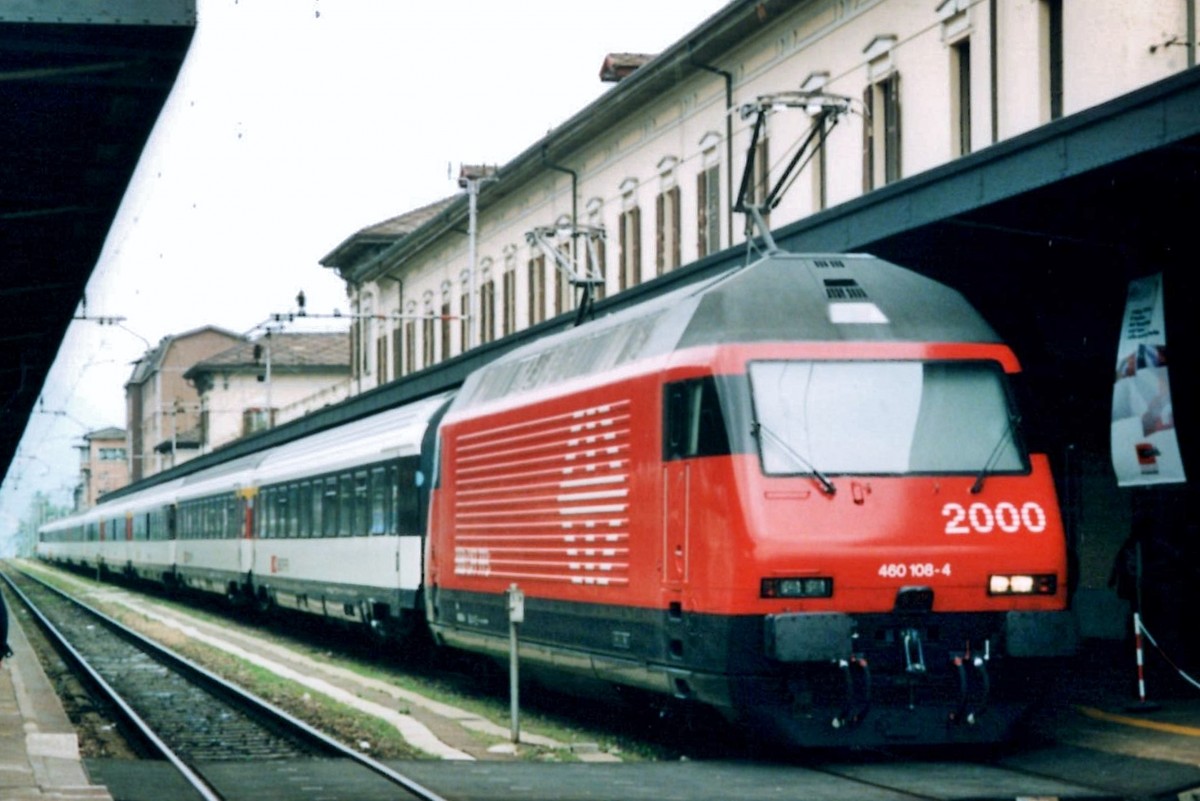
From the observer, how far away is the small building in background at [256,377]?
95062 millimetres

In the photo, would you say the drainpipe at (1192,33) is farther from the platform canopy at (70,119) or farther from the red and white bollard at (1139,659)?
the platform canopy at (70,119)

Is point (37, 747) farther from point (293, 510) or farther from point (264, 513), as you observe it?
point (264, 513)

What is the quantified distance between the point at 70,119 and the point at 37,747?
6.18 m

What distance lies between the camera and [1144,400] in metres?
15.3

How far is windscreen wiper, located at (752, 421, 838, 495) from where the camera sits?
12727 mm

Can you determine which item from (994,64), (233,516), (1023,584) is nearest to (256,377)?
(233,516)

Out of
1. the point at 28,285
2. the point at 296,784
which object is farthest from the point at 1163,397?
the point at 28,285

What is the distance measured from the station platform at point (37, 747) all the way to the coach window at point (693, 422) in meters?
4.08

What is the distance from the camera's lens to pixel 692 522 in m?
13.0

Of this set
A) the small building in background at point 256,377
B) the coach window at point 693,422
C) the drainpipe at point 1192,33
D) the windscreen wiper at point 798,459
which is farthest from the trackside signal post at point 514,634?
the small building in background at point 256,377

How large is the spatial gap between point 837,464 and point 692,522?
0.97 meters

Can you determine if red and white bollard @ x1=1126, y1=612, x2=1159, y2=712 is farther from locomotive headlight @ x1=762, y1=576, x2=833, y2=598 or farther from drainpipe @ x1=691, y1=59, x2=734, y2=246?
drainpipe @ x1=691, y1=59, x2=734, y2=246

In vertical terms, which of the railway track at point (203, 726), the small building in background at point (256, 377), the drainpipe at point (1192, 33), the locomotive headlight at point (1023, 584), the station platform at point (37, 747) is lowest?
the railway track at point (203, 726)

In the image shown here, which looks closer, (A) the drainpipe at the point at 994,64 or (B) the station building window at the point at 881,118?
(A) the drainpipe at the point at 994,64
